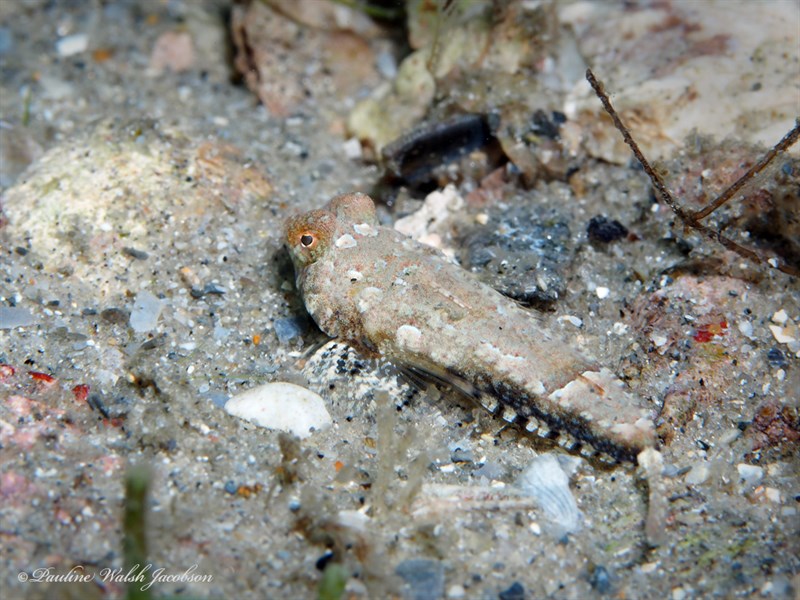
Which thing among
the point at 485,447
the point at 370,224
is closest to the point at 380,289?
the point at 370,224

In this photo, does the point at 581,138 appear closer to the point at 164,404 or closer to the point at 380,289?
the point at 380,289

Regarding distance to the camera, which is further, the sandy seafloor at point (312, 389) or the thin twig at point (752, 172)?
the thin twig at point (752, 172)

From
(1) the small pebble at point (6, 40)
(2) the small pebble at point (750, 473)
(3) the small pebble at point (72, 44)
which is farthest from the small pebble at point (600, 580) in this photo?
(1) the small pebble at point (6, 40)

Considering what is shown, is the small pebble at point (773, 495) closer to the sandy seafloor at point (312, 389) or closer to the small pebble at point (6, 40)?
the sandy seafloor at point (312, 389)

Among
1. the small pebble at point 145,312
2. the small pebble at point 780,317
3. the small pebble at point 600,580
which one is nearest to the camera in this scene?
the small pebble at point 600,580

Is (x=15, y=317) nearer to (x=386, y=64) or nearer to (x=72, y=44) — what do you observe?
(x=72, y=44)

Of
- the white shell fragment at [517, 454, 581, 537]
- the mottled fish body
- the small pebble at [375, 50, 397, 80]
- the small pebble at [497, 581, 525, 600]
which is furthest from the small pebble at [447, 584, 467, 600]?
the small pebble at [375, 50, 397, 80]
